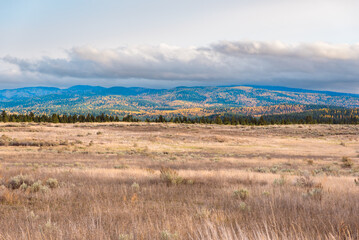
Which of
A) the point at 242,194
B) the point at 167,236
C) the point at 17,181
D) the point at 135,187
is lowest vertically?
the point at 135,187

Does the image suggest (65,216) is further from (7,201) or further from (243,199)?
(243,199)

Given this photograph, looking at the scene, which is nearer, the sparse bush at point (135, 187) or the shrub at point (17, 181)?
the sparse bush at point (135, 187)

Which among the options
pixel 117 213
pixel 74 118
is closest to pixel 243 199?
pixel 117 213

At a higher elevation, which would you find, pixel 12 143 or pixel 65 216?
pixel 65 216

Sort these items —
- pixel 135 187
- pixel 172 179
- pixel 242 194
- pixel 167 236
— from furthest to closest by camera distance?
pixel 172 179
pixel 135 187
pixel 242 194
pixel 167 236

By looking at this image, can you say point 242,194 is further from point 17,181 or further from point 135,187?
point 17,181

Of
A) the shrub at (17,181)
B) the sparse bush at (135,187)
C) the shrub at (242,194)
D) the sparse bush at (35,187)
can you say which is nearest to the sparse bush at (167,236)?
the shrub at (242,194)

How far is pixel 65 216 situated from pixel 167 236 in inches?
114

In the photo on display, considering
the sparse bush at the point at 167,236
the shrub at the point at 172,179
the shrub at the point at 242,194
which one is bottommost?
the shrub at the point at 172,179

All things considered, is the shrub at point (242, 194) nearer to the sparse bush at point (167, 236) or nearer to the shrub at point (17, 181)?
the sparse bush at point (167, 236)

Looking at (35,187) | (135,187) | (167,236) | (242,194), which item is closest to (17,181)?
(35,187)

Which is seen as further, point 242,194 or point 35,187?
point 35,187

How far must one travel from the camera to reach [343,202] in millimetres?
6691

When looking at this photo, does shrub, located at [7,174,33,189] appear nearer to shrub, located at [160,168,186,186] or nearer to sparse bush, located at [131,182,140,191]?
sparse bush, located at [131,182,140,191]
